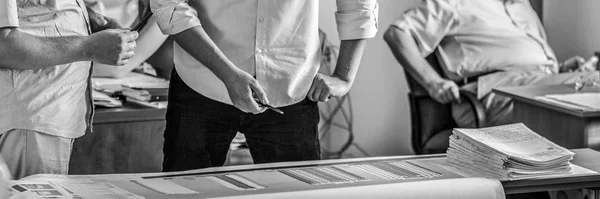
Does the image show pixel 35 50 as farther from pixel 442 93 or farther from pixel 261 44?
pixel 442 93

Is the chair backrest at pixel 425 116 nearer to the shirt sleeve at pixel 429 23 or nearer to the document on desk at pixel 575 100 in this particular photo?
the shirt sleeve at pixel 429 23

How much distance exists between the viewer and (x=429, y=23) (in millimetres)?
4504

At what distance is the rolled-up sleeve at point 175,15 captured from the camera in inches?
96.4

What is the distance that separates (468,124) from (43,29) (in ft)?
8.03

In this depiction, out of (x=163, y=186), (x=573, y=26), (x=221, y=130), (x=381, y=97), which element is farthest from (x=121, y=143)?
(x=573, y=26)

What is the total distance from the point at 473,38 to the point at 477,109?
54 centimetres

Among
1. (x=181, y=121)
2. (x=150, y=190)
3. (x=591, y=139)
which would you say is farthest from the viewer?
(x=591, y=139)

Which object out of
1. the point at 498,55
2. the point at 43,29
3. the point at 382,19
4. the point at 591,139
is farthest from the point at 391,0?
the point at 43,29

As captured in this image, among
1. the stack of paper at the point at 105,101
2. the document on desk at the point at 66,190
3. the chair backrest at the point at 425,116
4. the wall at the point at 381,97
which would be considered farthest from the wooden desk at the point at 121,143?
the wall at the point at 381,97

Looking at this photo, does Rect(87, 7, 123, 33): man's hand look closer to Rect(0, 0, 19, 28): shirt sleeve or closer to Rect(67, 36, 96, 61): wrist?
Rect(67, 36, 96, 61): wrist

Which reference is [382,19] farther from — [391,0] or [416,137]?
[416,137]

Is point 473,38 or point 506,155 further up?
point 473,38

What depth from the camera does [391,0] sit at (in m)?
5.27

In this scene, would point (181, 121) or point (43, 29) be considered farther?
point (181, 121)
